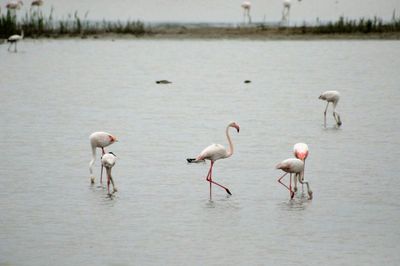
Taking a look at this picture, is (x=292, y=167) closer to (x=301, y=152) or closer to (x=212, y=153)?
(x=301, y=152)

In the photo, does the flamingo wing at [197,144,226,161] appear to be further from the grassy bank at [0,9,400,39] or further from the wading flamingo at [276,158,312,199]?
the grassy bank at [0,9,400,39]

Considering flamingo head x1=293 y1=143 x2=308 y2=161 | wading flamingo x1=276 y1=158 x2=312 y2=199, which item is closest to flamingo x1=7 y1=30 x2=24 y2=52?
flamingo head x1=293 y1=143 x2=308 y2=161

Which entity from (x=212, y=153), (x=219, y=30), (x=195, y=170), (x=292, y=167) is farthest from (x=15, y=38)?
(x=292, y=167)

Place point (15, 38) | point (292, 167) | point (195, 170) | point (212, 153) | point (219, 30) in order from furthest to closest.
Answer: point (219, 30) → point (15, 38) → point (195, 170) → point (212, 153) → point (292, 167)

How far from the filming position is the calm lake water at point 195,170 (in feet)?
30.7

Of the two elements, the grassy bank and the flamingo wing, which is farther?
the grassy bank

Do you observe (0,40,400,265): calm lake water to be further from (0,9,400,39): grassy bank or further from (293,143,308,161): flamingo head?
(0,9,400,39): grassy bank

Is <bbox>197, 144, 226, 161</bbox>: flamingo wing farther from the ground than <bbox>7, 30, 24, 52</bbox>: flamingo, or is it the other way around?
<bbox>197, 144, 226, 161</bbox>: flamingo wing

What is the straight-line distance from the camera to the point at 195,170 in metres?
13.0

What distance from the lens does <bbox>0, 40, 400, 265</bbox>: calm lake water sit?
9.35 meters

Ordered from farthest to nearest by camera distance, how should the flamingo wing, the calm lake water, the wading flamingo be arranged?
the flamingo wing < the wading flamingo < the calm lake water

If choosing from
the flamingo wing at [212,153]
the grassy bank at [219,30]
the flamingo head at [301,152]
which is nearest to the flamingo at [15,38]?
the grassy bank at [219,30]

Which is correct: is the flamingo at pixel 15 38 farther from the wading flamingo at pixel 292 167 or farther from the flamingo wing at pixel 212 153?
the wading flamingo at pixel 292 167

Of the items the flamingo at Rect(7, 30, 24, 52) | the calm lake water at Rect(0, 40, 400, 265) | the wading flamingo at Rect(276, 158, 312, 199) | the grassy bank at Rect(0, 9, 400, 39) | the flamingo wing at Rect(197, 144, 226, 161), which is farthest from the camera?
the grassy bank at Rect(0, 9, 400, 39)
